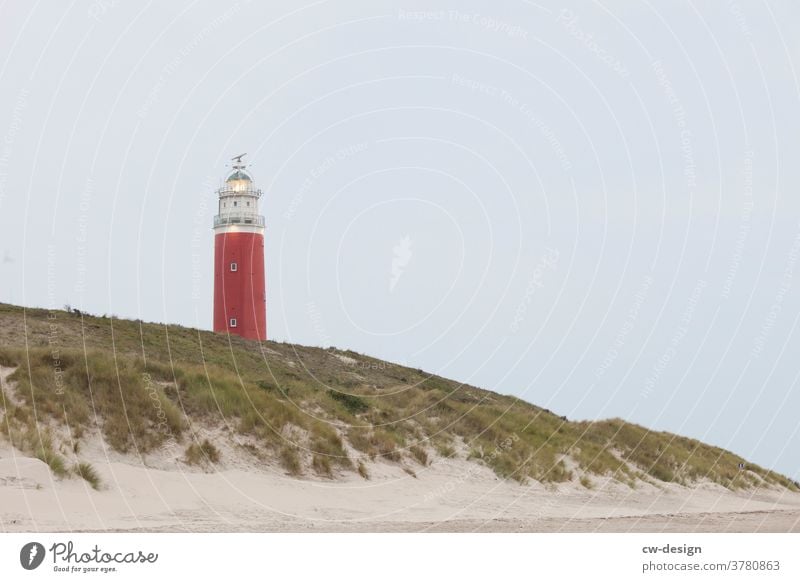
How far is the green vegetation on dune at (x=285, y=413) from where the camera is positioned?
26125 mm

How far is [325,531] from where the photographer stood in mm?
22500

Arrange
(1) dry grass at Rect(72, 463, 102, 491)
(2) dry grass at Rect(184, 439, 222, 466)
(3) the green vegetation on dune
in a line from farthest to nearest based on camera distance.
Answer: (3) the green vegetation on dune → (2) dry grass at Rect(184, 439, 222, 466) → (1) dry grass at Rect(72, 463, 102, 491)

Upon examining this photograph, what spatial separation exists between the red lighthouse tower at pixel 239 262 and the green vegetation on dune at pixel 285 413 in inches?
375

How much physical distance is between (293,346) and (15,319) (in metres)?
15.2

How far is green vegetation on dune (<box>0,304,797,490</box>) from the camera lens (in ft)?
85.7

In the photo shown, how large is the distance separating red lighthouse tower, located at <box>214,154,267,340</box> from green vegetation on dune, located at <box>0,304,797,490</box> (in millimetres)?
9518

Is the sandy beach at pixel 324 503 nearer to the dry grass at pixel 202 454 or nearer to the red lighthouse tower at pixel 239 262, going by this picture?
the dry grass at pixel 202 454

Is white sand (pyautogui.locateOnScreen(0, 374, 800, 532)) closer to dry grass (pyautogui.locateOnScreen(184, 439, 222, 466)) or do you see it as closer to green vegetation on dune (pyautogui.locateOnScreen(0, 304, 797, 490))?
dry grass (pyautogui.locateOnScreen(184, 439, 222, 466))

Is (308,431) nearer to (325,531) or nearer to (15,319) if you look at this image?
(325,531)

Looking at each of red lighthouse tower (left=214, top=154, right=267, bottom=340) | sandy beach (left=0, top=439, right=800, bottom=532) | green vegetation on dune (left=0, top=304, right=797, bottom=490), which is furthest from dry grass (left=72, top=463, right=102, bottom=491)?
red lighthouse tower (left=214, top=154, right=267, bottom=340)

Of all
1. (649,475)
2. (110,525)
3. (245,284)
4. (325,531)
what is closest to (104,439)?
(110,525)

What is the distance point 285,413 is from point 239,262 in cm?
2835
